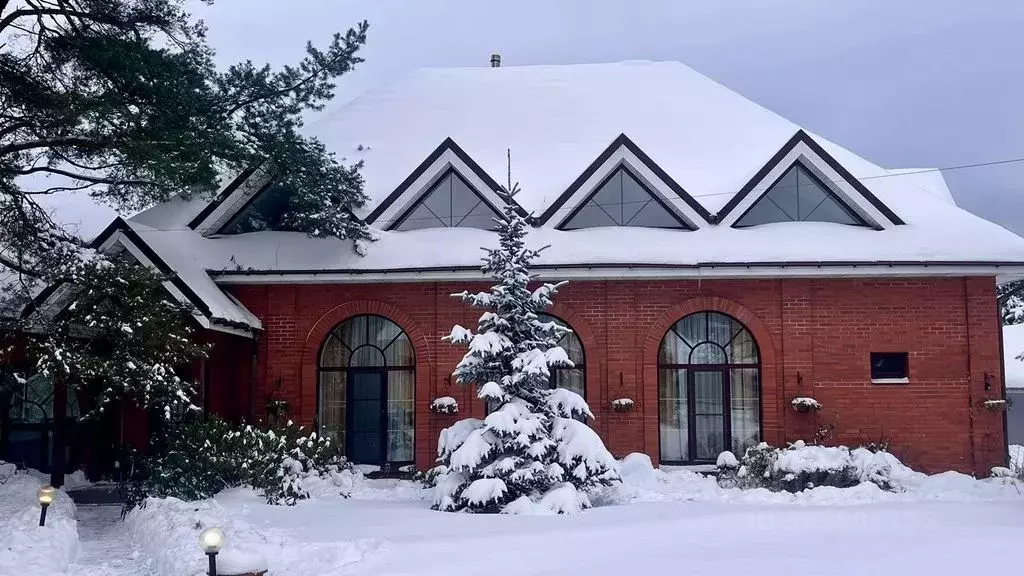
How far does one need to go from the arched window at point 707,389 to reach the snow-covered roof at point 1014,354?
8333 mm

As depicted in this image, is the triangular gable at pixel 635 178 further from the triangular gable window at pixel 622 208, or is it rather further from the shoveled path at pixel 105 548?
the shoveled path at pixel 105 548

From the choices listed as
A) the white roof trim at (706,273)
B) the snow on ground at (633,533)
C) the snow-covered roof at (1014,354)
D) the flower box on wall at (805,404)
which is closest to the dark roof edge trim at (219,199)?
the white roof trim at (706,273)

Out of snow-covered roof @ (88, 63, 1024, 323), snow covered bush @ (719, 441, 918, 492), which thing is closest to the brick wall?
snow-covered roof @ (88, 63, 1024, 323)

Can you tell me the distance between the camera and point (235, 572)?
6.88 m

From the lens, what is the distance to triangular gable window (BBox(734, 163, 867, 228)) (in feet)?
52.2

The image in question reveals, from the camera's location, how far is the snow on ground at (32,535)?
8102mm

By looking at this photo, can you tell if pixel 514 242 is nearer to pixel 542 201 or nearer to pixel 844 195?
pixel 542 201

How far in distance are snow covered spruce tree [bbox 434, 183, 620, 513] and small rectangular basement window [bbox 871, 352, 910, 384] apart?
6.36 m

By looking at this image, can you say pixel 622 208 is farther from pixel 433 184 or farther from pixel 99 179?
pixel 99 179

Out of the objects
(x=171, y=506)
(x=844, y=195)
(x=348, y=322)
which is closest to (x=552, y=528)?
(x=171, y=506)

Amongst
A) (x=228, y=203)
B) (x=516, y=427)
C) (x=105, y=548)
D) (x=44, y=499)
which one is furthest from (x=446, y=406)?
(x=44, y=499)

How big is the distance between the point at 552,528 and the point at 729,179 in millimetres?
10028

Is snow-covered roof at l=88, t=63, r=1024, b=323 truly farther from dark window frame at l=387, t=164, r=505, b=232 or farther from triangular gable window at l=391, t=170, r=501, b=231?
triangular gable window at l=391, t=170, r=501, b=231

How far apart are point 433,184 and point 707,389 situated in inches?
248
